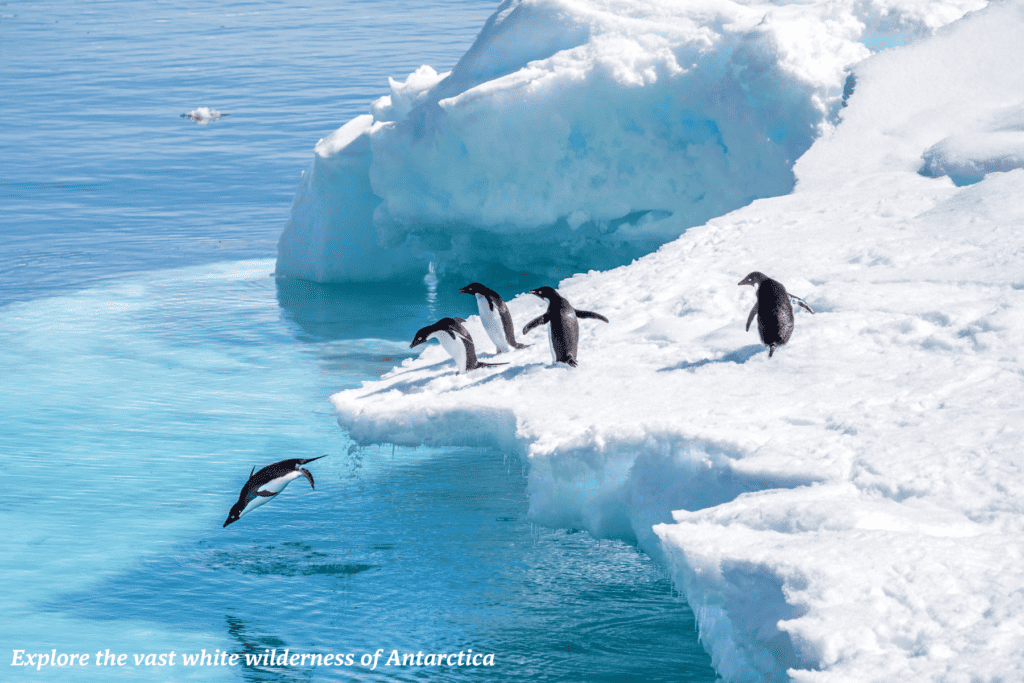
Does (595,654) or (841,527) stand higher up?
(841,527)

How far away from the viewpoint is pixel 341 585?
6477 mm

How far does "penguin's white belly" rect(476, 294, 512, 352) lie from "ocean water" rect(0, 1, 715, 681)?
90cm

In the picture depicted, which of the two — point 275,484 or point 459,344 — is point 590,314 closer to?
point 459,344

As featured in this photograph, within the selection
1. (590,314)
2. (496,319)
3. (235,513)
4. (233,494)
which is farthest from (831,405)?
(233,494)

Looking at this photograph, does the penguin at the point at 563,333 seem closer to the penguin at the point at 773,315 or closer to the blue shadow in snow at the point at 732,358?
the blue shadow in snow at the point at 732,358

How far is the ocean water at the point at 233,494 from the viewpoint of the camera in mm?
5867

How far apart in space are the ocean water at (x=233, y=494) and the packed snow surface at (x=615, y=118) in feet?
6.13

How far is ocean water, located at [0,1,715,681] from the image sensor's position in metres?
5.87

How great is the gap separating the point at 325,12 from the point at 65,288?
1323 inches

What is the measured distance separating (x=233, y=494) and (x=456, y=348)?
231 cm

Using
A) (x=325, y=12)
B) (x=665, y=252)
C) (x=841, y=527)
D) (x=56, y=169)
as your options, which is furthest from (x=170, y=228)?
(x=325, y=12)

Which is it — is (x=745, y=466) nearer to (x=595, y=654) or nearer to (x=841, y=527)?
(x=841, y=527)

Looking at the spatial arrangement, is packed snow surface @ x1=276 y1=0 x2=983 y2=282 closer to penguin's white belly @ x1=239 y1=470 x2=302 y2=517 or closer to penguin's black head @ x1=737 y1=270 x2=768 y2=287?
penguin's black head @ x1=737 y1=270 x2=768 y2=287

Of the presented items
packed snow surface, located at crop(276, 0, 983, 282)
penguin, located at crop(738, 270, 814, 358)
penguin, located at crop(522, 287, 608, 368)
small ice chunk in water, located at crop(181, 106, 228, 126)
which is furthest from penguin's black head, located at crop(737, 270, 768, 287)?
small ice chunk in water, located at crop(181, 106, 228, 126)
